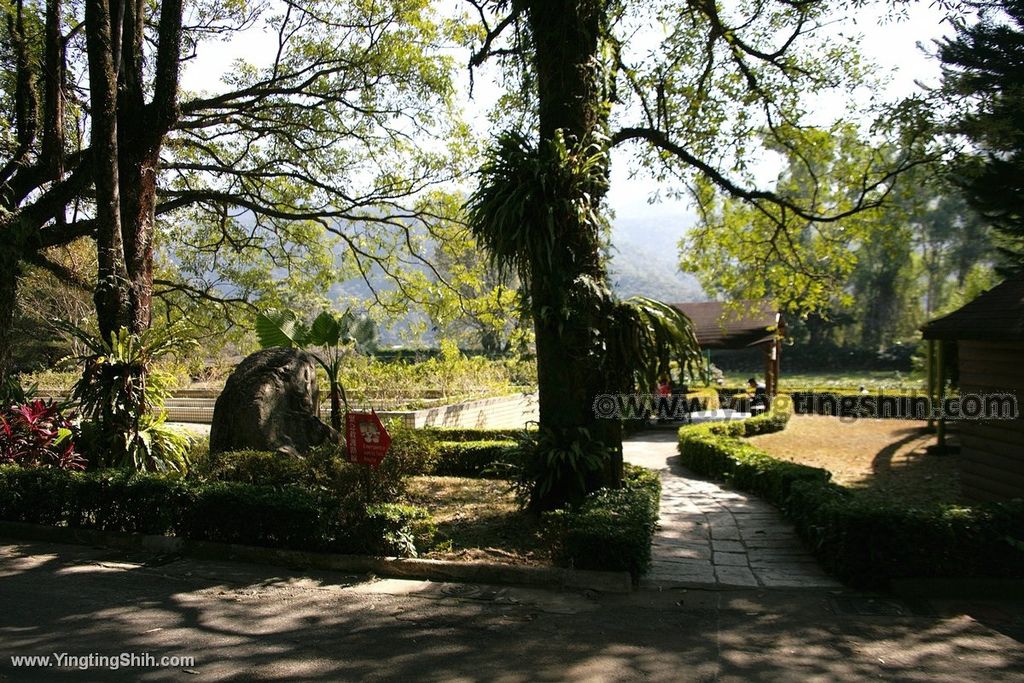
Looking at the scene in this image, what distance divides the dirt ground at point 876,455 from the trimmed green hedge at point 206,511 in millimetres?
6973

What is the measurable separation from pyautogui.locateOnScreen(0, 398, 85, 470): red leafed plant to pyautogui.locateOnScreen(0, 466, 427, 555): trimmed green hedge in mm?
786

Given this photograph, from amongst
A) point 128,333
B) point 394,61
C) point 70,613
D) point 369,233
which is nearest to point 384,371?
point 369,233

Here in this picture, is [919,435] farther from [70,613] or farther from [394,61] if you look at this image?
[70,613]

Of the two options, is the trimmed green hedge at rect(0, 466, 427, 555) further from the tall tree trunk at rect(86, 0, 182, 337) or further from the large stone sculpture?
the large stone sculpture

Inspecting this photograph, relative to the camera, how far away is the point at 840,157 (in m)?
13.2

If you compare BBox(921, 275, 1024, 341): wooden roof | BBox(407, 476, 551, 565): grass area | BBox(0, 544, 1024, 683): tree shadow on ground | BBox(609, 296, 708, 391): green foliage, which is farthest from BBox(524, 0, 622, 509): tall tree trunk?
BBox(921, 275, 1024, 341): wooden roof

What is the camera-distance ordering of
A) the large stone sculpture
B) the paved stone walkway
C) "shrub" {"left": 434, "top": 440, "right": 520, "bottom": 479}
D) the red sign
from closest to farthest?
the paved stone walkway < the red sign < the large stone sculpture < "shrub" {"left": 434, "top": 440, "right": 520, "bottom": 479}

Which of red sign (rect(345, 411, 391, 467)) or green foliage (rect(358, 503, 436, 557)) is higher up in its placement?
red sign (rect(345, 411, 391, 467))

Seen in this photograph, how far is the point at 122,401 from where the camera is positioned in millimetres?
8984

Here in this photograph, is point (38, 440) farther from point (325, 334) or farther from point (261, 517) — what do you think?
point (325, 334)

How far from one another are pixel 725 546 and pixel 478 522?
2725 millimetres

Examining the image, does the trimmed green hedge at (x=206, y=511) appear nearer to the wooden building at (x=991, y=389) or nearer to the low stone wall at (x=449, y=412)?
the wooden building at (x=991, y=389)

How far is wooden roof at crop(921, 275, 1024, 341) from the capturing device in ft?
30.5

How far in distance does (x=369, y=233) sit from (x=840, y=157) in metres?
9.80
